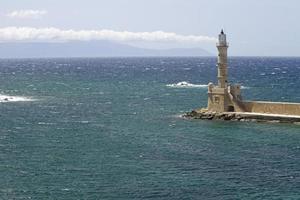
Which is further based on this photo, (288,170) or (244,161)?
(244,161)

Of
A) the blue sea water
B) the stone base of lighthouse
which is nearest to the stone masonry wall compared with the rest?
the stone base of lighthouse

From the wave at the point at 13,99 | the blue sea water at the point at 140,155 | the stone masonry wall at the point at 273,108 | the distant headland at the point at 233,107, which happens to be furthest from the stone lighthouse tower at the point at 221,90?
the wave at the point at 13,99

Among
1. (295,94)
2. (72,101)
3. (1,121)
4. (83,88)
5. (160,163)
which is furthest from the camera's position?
(83,88)

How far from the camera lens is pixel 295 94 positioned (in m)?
102

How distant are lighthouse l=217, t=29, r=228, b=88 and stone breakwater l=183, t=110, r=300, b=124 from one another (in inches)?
140

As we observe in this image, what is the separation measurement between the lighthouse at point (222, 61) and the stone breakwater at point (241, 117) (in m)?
3.56

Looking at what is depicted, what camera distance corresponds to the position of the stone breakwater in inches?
2527

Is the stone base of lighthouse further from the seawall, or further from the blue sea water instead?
the blue sea water

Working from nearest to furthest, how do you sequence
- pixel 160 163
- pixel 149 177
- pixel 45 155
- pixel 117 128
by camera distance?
pixel 149 177 < pixel 160 163 < pixel 45 155 < pixel 117 128

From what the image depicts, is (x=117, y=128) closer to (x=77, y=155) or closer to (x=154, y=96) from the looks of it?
(x=77, y=155)

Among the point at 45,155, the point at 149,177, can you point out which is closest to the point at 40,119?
the point at 45,155

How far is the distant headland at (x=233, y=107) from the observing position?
6544 centimetres

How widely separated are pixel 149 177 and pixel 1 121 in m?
32.6

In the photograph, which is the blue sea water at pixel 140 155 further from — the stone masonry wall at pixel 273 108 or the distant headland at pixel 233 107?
the stone masonry wall at pixel 273 108
